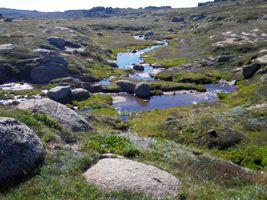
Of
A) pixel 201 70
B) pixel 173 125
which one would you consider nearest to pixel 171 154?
pixel 173 125

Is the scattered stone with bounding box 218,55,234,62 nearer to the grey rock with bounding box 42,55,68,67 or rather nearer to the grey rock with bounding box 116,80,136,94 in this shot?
the grey rock with bounding box 116,80,136,94

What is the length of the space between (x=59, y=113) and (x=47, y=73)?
64.7 metres

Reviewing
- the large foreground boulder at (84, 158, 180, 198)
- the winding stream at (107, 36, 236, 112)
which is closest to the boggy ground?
the large foreground boulder at (84, 158, 180, 198)

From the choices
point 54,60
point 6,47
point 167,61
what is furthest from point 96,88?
point 167,61

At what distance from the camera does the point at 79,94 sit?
79500 mm

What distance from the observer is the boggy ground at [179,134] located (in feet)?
65.1

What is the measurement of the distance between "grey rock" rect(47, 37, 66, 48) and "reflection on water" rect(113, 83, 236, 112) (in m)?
47.9

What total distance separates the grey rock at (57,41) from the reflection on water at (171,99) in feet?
157

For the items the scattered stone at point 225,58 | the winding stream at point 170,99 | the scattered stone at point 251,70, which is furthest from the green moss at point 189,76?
the scattered stone at point 225,58

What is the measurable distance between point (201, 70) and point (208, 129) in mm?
55771

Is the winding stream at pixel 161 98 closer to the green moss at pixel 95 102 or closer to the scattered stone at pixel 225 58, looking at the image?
the green moss at pixel 95 102

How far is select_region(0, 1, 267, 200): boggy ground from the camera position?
1984 cm

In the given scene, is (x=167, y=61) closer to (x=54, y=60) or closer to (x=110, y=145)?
(x=54, y=60)

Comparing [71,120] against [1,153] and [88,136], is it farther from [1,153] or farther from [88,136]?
[1,153]
